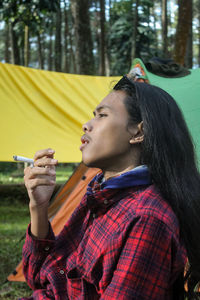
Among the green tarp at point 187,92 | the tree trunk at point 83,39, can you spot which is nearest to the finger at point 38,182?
the green tarp at point 187,92

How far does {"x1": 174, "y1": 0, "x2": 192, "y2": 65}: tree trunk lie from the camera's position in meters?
6.20

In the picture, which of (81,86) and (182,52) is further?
(182,52)

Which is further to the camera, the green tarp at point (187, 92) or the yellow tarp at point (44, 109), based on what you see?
the yellow tarp at point (44, 109)

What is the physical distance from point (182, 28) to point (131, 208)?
5.70 metres

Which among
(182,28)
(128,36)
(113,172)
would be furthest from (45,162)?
(128,36)

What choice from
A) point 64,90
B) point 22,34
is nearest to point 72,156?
point 64,90

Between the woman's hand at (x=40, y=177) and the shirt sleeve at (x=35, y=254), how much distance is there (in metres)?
0.14

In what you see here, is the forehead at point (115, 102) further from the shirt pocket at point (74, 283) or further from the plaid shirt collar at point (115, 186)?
the shirt pocket at point (74, 283)

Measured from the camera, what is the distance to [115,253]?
1.10 meters

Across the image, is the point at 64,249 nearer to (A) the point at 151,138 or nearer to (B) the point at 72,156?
(A) the point at 151,138

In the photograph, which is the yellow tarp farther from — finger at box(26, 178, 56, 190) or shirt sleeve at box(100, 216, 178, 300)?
shirt sleeve at box(100, 216, 178, 300)

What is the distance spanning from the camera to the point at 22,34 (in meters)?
14.7

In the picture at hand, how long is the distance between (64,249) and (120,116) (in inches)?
23.2

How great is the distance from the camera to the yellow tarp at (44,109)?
3.71 meters
